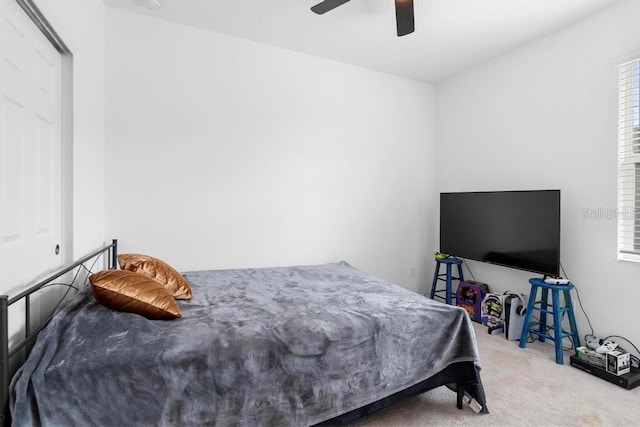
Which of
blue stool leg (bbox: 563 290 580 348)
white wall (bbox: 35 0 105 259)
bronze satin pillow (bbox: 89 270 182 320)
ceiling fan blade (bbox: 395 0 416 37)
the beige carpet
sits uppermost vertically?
ceiling fan blade (bbox: 395 0 416 37)

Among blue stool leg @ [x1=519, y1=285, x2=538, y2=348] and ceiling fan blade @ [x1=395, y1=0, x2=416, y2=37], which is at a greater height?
ceiling fan blade @ [x1=395, y1=0, x2=416, y2=37]

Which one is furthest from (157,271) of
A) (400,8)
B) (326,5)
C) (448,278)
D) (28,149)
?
(448,278)

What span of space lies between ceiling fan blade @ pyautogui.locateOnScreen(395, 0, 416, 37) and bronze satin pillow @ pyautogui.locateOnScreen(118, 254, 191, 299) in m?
2.31

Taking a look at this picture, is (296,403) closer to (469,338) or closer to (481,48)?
(469,338)

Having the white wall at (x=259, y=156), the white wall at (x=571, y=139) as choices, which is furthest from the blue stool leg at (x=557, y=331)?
the white wall at (x=259, y=156)

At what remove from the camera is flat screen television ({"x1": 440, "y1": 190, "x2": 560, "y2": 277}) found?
2.77m

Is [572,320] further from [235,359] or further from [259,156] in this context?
[259,156]

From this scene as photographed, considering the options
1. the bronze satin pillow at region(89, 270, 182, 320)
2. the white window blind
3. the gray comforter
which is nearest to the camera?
the gray comforter

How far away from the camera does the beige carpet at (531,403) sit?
1.90 m

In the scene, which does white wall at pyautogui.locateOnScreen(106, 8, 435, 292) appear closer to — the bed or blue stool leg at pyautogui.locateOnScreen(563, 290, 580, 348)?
the bed

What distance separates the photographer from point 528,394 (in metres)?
2.17

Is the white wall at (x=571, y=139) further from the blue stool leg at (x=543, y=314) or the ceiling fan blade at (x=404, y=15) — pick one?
the ceiling fan blade at (x=404, y=15)

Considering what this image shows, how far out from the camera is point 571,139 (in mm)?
2867

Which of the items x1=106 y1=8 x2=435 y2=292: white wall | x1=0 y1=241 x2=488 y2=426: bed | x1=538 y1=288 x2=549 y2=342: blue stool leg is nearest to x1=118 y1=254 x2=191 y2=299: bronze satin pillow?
x1=0 y1=241 x2=488 y2=426: bed
